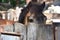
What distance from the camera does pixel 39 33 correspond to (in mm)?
1032

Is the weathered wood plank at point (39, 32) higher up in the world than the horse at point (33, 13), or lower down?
lower down

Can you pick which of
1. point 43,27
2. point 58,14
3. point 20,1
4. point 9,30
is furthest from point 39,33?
point 20,1

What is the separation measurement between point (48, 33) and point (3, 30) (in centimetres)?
26

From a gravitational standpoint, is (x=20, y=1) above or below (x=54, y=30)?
above

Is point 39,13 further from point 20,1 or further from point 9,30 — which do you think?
point 20,1

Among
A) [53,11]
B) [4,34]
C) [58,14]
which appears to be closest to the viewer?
[4,34]

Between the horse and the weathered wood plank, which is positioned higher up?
the horse

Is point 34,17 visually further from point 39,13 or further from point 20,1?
point 20,1

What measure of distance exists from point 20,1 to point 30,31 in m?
1.96

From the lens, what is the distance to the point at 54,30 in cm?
101

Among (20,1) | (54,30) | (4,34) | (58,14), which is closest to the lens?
(54,30)

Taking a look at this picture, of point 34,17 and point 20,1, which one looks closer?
point 34,17

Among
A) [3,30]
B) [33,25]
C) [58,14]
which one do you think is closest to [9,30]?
[3,30]

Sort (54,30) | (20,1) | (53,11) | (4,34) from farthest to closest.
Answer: (20,1) < (53,11) < (4,34) < (54,30)
